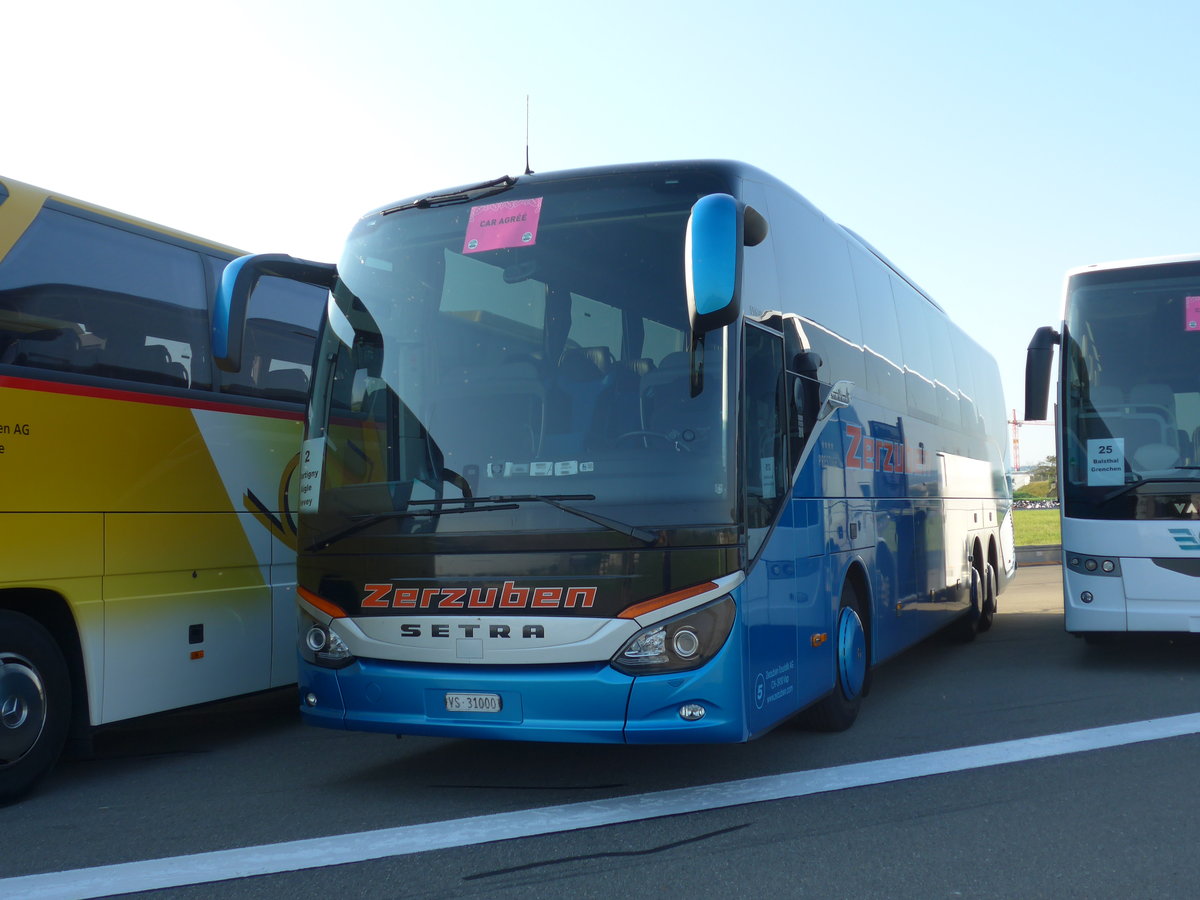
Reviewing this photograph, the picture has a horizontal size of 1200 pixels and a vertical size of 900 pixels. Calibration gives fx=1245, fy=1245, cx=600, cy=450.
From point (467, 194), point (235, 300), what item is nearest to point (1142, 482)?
point (467, 194)

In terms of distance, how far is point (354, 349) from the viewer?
663 cm

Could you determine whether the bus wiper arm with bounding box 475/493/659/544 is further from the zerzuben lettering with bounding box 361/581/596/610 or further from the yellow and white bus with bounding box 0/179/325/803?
the yellow and white bus with bounding box 0/179/325/803

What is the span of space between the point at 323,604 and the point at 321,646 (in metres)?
0.22

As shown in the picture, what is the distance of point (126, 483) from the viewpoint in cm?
717

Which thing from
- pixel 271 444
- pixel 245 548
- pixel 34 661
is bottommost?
pixel 34 661

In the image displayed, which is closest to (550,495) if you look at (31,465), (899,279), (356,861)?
(356,861)

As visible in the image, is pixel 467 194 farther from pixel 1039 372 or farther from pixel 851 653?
pixel 1039 372

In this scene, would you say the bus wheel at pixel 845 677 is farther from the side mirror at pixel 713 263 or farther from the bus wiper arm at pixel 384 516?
the side mirror at pixel 713 263

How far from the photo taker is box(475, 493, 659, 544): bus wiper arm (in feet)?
18.7

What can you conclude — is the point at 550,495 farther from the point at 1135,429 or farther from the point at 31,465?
the point at 1135,429

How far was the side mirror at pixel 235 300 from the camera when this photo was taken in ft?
21.5

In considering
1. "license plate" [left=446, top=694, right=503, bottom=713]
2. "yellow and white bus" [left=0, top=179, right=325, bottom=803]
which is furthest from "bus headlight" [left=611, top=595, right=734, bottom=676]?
"yellow and white bus" [left=0, top=179, right=325, bottom=803]

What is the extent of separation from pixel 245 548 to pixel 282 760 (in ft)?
4.58

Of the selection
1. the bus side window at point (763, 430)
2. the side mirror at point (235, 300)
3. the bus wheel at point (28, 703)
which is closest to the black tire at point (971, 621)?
the bus side window at point (763, 430)
